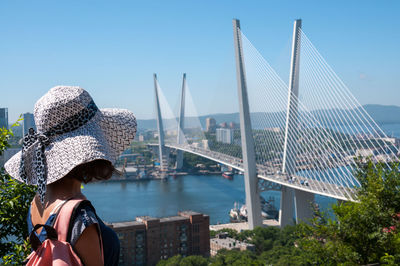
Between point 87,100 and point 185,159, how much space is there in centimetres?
2589

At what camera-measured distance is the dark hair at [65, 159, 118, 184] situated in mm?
446

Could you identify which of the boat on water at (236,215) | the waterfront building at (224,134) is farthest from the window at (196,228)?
the waterfront building at (224,134)

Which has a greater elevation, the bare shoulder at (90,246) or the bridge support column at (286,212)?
the bare shoulder at (90,246)

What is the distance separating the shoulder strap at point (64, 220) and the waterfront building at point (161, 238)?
8.33 m

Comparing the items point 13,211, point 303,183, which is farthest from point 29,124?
point 303,183

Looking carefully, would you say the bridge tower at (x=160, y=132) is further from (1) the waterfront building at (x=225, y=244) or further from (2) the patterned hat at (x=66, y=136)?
(2) the patterned hat at (x=66, y=136)

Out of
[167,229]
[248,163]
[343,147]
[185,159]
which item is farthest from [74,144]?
[185,159]

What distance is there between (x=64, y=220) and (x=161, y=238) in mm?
9216

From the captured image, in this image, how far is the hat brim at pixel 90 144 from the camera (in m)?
0.42

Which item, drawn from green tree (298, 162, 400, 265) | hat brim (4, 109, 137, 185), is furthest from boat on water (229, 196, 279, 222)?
hat brim (4, 109, 137, 185)

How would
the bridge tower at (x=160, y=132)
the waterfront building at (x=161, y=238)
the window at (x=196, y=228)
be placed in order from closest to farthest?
1. the waterfront building at (x=161, y=238)
2. the window at (x=196, y=228)
3. the bridge tower at (x=160, y=132)

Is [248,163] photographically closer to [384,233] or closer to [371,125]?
[371,125]

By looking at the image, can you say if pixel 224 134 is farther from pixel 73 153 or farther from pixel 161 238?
pixel 73 153

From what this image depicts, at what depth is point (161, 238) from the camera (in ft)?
30.6
